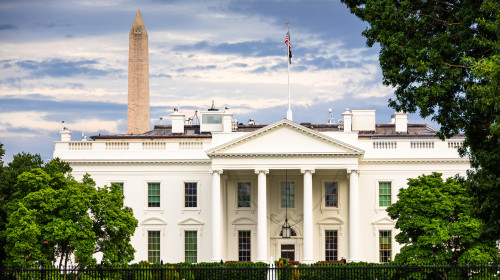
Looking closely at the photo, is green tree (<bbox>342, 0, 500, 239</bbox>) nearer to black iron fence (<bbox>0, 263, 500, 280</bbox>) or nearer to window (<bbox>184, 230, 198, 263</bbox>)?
black iron fence (<bbox>0, 263, 500, 280</bbox>)

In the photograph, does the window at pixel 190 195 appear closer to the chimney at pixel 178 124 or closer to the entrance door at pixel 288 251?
the entrance door at pixel 288 251

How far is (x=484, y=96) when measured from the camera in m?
24.9

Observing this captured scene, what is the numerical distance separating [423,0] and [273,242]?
3728cm

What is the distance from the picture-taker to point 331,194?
2537 inches

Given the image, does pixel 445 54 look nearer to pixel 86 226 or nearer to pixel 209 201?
pixel 86 226

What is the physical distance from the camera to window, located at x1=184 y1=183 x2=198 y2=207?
64.4 metres

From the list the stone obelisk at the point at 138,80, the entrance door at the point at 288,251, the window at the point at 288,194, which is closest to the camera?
the window at the point at 288,194

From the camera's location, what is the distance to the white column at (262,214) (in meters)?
60.5

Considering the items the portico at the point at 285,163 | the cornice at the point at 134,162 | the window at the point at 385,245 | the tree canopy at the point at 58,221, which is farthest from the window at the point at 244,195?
the tree canopy at the point at 58,221

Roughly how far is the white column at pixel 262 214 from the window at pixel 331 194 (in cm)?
584

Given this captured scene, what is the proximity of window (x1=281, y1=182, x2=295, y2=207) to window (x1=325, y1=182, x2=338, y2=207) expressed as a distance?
8.34 feet

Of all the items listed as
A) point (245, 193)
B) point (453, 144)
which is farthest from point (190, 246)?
point (453, 144)

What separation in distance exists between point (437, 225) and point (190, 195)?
73.7 feet

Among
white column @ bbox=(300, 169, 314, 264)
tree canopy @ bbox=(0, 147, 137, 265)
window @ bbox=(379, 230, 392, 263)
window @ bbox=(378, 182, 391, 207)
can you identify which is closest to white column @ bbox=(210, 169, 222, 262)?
white column @ bbox=(300, 169, 314, 264)
